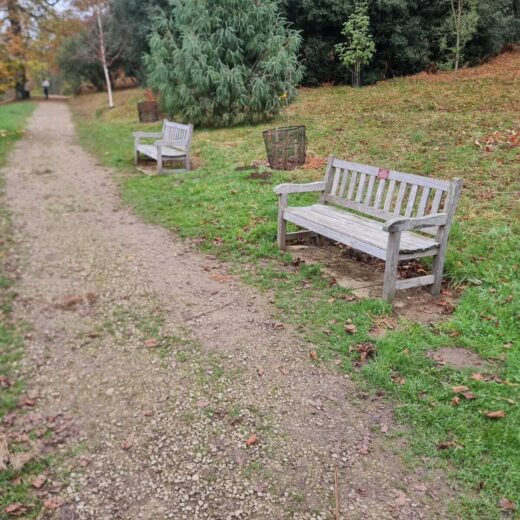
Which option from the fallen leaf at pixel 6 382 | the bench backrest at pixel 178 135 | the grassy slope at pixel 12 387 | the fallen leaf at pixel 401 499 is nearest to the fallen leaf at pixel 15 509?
the grassy slope at pixel 12 387

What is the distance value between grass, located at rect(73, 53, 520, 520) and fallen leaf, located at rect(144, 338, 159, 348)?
1.16 meters

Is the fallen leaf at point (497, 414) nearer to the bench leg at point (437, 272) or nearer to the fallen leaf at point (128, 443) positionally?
the bench leg at point (437, 272)

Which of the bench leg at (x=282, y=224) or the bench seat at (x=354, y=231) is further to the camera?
the bench leg at (x=282, y=224)

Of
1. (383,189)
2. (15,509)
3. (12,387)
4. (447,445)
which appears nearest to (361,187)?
(383,189)

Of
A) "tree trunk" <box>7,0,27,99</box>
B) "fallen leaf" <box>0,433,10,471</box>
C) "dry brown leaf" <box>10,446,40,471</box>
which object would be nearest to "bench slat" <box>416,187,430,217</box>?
"dry brown leaf" <box>10,446,40,471</box>

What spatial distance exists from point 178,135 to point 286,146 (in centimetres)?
303

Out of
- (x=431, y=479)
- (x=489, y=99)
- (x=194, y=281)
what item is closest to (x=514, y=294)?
(x=431, y=479)

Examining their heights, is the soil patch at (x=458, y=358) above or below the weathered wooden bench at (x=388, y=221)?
below

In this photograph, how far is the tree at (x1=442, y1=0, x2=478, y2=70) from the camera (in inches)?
714

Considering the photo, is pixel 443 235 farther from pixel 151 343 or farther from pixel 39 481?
pixel 39 481

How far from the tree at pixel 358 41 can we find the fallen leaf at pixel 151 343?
17341 mm

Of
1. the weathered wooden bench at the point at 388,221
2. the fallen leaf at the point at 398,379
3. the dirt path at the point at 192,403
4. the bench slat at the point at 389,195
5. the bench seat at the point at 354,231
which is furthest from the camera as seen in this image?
the bench slat at the point at 389,195

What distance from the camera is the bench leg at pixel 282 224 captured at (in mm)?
5555

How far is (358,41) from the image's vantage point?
18.6 m
